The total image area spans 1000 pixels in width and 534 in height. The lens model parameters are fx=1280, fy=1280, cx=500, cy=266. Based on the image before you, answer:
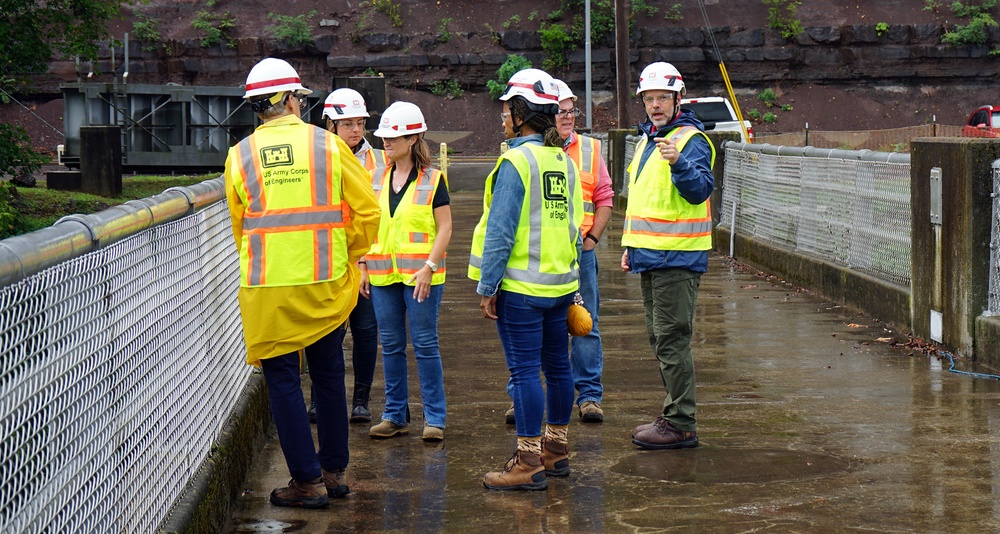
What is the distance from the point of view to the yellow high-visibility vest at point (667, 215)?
22.3 ft

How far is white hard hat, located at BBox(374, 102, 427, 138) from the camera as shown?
6.92m

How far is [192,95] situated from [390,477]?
30799mm

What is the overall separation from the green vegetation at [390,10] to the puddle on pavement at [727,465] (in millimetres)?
53671

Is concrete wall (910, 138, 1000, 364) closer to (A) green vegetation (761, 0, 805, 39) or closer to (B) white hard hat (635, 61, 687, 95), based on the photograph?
(B) white hard hat (635, 61, 687, 95)

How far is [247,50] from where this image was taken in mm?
57188

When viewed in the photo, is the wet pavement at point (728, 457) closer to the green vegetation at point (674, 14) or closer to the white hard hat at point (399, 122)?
the white hard hat at point (399, 122)

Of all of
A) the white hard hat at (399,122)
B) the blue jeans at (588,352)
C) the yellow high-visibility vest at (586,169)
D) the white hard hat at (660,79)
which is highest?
the white hard hat at (660,79)

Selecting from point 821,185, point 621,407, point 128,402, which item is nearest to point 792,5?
point 821,185

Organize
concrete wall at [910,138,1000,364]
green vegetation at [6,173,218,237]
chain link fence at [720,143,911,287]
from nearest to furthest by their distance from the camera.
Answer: concrete wall at [910,138,1000,364] < chain link fence at [720,143,911,287] < green vegetation at [6,173,218,237]

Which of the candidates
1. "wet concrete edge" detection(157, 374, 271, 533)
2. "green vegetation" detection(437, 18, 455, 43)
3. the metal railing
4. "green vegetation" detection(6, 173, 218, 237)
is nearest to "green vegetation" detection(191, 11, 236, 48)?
"green vegetation" detection(437, 18, 455, 43)

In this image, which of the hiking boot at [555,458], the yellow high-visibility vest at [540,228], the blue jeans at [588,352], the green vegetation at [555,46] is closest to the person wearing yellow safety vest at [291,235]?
the yellow high-visibility vest at [540,228]

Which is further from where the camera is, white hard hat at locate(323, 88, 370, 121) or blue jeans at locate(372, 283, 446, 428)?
white hard hat at locate(323, 88, 370, 121)

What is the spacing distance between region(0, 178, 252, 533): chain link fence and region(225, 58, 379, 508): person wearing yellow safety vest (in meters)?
0.32

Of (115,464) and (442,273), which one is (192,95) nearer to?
(442,273)
